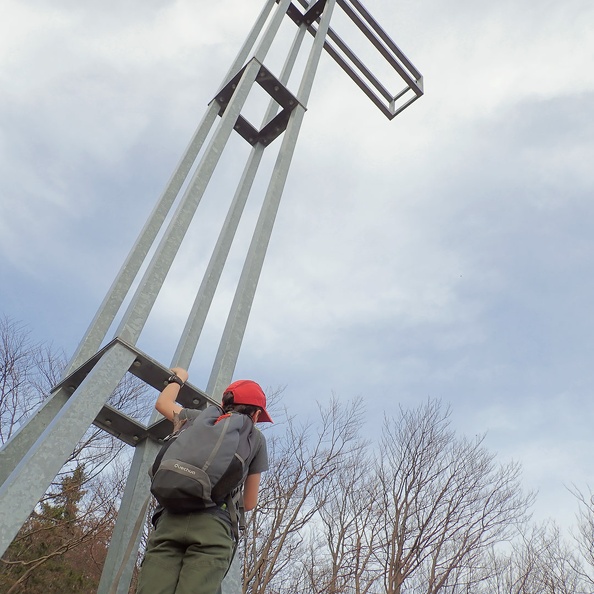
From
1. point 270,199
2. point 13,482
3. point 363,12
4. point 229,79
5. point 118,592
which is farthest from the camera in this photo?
point 363,12

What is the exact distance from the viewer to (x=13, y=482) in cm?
192

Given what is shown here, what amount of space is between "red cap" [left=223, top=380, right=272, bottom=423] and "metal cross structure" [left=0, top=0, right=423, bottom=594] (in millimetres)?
362

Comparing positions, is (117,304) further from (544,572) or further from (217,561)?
(544,572)

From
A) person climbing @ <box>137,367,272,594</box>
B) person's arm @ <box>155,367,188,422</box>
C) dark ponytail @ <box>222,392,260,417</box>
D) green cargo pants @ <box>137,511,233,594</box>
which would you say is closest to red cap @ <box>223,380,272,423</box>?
dark ponytail @ <box>222,392,260,417</box>

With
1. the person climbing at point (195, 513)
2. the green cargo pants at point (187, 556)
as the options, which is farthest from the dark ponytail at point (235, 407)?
the green cargo pants at point (187, 556)

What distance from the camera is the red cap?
2.40 meters

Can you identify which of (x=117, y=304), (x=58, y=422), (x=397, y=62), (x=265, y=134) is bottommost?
(x=58, y=422)

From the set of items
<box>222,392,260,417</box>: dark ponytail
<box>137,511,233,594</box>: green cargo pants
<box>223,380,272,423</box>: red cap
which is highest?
<box>223,380,272,423</box>: red cap

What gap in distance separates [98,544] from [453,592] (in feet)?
28.1

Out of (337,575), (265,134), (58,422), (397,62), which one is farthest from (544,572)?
(58,422)

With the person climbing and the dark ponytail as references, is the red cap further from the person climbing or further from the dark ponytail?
the person climbing

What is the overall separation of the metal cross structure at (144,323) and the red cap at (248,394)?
0.36 m

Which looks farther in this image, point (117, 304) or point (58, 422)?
point (117, 304)

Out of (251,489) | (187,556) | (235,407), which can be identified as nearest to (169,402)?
(235,407)
